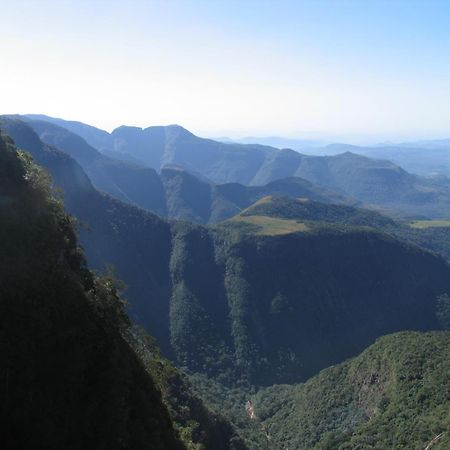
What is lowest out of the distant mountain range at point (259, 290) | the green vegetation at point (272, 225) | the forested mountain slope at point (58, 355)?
the distant mountain range at point (259, 290)

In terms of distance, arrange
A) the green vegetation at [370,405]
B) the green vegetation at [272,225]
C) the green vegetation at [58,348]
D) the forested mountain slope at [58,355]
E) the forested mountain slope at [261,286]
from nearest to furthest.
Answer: the forested mountain slope at [58,355]
the green vegetation at [58,348]
the green vegetation at [370,405]
the forested mountain slope at [261,286]
the green vegetation at [272,225]

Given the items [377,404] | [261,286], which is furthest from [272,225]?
[377,404]

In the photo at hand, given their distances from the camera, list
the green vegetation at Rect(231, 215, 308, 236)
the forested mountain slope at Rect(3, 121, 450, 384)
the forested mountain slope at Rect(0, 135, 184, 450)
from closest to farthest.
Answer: the forested mountain slope at Rect(0, 135, 184, 450)
the forested mountain slope at Rect(3, 121, 450, 384)
the green vegetation at Rect(231, 215, 308, 236)

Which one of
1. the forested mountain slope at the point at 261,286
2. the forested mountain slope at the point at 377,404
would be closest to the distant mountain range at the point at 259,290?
the forested mountain slope at the point at 261,286

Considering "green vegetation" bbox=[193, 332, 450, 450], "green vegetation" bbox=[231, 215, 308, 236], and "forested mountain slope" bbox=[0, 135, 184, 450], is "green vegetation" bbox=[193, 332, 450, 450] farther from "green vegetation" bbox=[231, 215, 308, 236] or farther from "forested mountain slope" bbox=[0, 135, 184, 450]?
"green vegetation" bbox=[231, 215, 308, 236]

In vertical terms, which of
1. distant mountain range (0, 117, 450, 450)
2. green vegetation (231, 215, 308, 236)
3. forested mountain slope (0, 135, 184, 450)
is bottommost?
distant mountain range (0, 117, 450, 450)

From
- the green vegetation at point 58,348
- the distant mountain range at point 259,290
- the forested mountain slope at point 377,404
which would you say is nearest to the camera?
the green vegetation at point 58,348

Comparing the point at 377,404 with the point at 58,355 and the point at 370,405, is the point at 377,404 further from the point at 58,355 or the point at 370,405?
the point at 58,355

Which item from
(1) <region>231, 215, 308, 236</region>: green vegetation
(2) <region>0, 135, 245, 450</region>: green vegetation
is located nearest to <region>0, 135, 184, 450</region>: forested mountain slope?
(2) <region>0, 135, 245, 450</region>: green vegetation

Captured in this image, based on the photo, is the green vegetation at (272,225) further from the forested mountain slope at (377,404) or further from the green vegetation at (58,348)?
the green vegetation at (58,348)

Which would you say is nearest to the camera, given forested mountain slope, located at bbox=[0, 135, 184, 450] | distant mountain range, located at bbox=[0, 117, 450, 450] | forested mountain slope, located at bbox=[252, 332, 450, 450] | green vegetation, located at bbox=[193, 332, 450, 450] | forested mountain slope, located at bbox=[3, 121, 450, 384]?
forested mountain slope, located at bbox=[0, 135, 184, 450]

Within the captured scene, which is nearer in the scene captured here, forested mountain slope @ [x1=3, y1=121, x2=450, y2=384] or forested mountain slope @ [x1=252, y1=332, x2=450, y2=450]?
forested mountain slope @ [x1=252, y1=332, x2=450, y2=450]

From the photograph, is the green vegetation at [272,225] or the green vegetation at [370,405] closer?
the green vegetation at [370,405]
